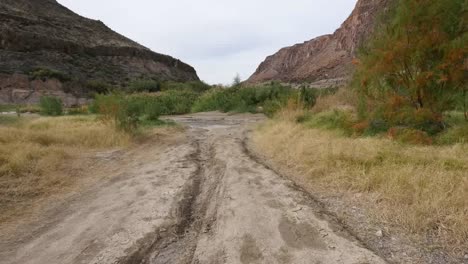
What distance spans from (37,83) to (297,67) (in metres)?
78.0

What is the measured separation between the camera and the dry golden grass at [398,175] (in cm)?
365

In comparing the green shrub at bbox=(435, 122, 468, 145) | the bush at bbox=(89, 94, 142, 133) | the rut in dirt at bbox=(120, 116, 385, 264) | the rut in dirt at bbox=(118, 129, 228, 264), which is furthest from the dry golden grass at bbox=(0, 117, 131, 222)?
the green shrub at bbox=(435, 122, 468, 145)

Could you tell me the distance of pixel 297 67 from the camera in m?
99.1

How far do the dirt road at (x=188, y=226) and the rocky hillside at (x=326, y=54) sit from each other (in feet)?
176

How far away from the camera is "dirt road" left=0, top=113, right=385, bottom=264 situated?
3.25m

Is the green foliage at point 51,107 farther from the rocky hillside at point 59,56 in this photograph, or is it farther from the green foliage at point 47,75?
the green foliage at point 47,75

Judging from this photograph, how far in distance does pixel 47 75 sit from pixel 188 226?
33443 millimetres

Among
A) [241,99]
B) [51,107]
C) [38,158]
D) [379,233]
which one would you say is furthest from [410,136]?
[51,107]

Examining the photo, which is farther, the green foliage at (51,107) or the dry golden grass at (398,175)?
the green foliage at (51,107)

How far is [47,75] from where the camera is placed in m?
32.2

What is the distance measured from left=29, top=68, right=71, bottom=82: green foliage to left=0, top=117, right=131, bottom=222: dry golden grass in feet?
83.8

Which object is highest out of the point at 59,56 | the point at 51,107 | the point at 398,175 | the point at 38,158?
the point at 59,56

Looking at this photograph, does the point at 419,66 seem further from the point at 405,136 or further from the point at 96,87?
the point at 96,87

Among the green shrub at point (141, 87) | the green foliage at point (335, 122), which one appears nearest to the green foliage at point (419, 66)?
the green foliage at point (335, 122)
